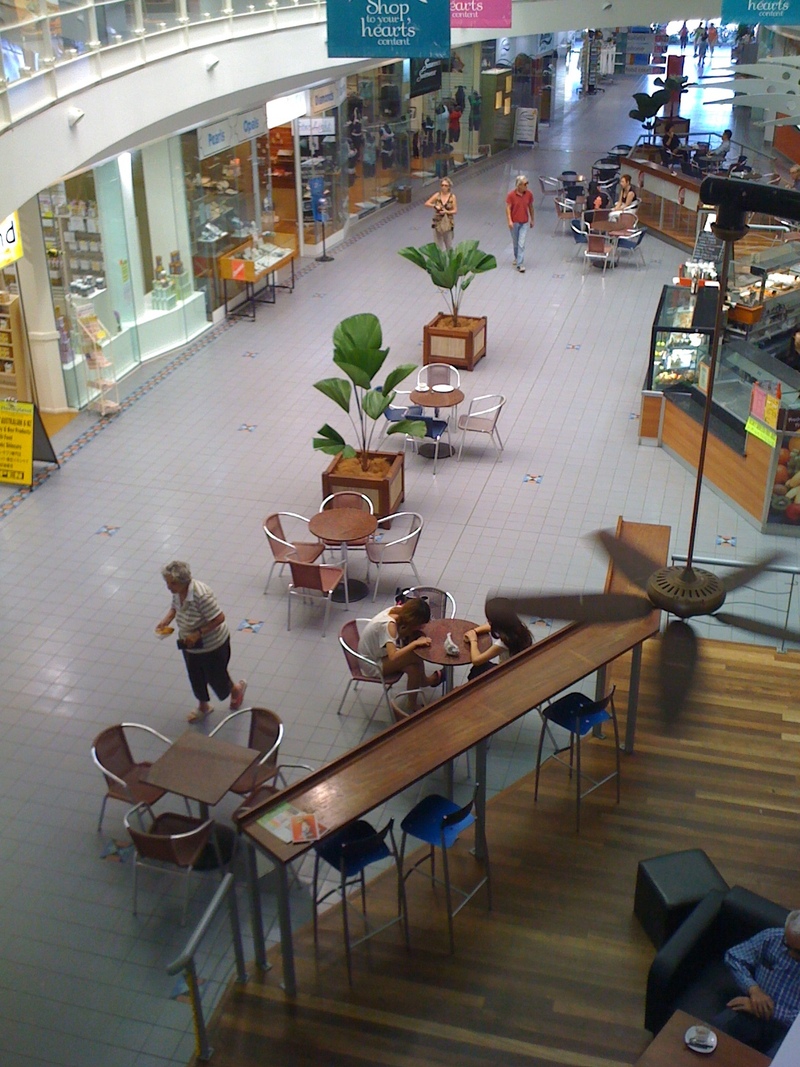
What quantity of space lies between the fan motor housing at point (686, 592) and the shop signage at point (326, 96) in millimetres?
15165

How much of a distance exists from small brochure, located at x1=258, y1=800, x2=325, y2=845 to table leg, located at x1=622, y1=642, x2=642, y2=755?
257 cm

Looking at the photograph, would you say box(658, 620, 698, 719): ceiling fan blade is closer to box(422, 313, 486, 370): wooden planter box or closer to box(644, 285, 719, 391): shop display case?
box(644, 285, 719, 391): shop display case

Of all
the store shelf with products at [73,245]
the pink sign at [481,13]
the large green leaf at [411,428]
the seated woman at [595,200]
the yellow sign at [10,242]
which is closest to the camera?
the large green leaf at [411,428]

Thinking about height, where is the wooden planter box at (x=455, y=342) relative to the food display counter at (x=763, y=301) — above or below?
below

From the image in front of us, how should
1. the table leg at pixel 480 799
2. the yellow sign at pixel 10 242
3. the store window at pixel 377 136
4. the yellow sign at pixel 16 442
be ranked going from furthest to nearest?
the store window at pixel 377 136
the yellow sign at pixel 16 442
the yellow sign at pixel 10 242
the table leg at pixel 480 799

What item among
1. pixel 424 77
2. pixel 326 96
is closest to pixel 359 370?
pixel 326 96

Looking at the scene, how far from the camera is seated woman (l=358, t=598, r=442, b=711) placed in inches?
293

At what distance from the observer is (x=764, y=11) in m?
11.6

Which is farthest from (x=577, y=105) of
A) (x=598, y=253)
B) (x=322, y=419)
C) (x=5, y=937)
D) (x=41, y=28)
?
(x=5, y=937)

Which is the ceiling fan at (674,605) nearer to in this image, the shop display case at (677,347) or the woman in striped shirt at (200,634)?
the woman in striped shirt at (200,634)

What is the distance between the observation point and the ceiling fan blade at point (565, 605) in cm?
369

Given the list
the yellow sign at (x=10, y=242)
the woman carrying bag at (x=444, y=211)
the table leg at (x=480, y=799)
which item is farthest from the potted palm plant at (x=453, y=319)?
the table leg at (x=480, y=799)

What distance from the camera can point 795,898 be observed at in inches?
245

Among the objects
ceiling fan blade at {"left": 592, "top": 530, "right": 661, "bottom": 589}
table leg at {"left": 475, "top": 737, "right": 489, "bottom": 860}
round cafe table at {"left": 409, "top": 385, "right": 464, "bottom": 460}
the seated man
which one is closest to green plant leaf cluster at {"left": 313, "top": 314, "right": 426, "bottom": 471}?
round cafe table at {"left": 409, "top": 385, "right": 464, "bottom": 460}
